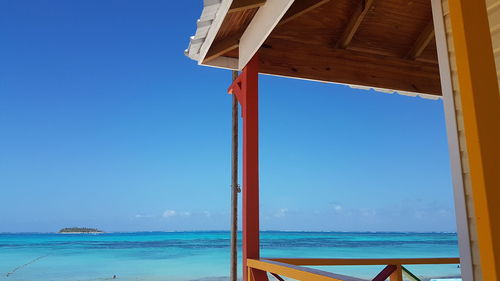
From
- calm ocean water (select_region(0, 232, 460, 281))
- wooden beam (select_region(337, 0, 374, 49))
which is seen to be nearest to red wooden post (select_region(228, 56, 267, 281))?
wooden beam (select_region(337, 0, 374, 49))

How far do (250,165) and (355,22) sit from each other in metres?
1.29

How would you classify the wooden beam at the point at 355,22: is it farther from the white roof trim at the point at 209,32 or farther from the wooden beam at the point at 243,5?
the wooden beam at the point at 243,5

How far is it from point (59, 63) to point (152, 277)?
12.4 m

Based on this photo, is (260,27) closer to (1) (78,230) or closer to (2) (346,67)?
(2) (346,67)

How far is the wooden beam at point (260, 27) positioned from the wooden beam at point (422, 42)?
1350 mm

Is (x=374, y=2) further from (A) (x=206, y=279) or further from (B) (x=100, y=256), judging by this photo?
(B) (x=100, y=256)

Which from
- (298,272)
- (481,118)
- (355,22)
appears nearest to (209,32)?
(355,22)

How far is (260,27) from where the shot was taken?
265cm

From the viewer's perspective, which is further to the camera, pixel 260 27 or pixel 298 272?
pixel 260 27

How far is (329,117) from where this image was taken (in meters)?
23.7

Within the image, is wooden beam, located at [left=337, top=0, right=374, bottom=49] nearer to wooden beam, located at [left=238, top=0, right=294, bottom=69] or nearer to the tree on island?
wooden beam, located at [left=238, top=0, right=294, bottom=69]

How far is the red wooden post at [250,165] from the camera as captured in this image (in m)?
2.82

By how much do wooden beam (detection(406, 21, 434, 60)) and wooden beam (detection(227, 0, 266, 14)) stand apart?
4.53 ft

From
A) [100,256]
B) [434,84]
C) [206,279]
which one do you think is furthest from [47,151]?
[434,84]
